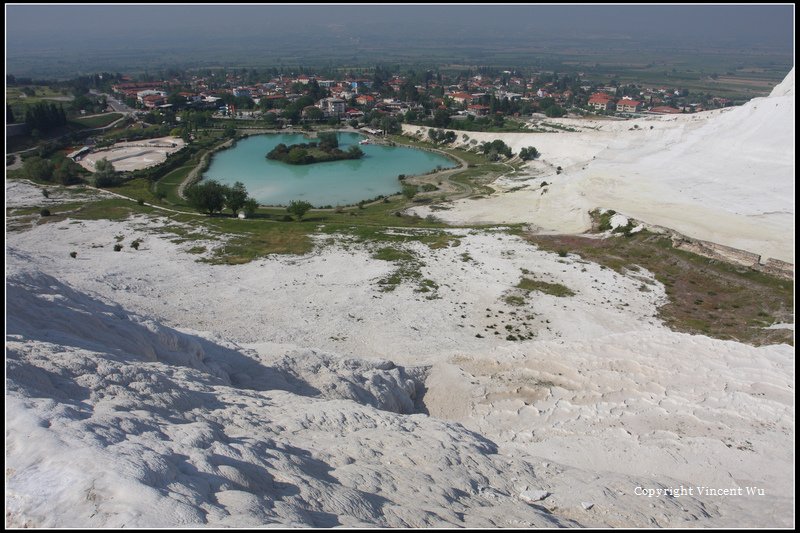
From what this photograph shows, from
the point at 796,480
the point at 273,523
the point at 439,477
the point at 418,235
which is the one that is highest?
the point at 418,235

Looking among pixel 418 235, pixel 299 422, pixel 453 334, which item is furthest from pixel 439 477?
pixel 418 235

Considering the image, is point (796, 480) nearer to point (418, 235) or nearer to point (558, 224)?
point (418, 235)

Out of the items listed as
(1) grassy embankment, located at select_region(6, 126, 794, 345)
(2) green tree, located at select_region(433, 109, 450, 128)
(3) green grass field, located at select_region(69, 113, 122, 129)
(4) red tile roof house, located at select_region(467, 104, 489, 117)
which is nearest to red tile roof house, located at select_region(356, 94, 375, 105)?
(4) red tile roof house, located at select_region(467, 104, 489, 117)

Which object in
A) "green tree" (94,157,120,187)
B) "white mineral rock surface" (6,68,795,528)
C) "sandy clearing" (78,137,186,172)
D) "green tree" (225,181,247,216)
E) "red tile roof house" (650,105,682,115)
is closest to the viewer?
"white mineral rock surface" (6,68,795,528)

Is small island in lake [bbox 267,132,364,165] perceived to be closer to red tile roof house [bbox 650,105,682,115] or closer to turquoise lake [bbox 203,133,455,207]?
turquoise lake [bbox 203,133,455,207]

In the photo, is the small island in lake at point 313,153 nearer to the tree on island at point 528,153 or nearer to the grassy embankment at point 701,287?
the tree on island at point 528,153

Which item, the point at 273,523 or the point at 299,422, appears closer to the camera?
the point at 273,523

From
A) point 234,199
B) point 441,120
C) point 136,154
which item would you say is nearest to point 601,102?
point 441,120
